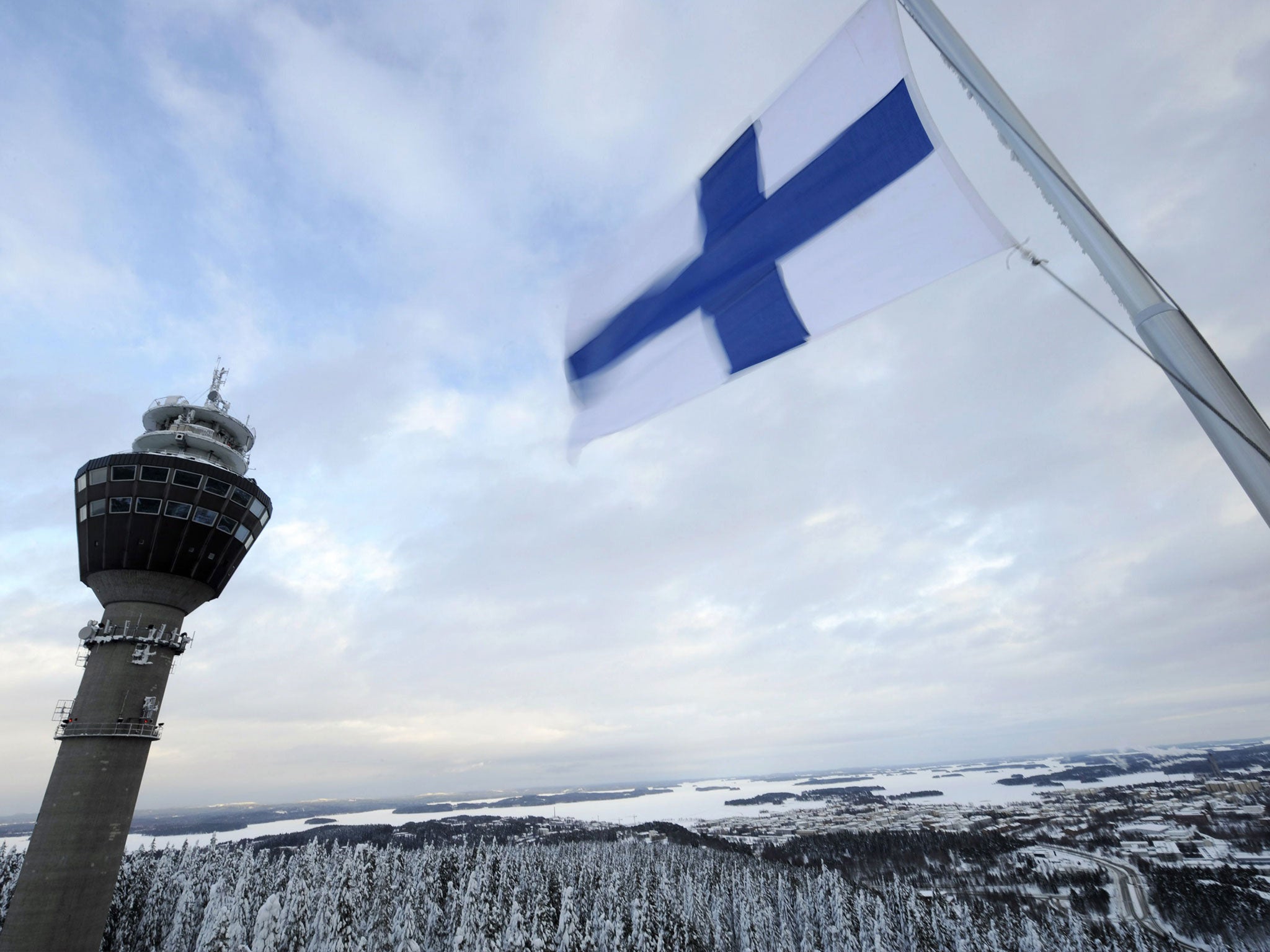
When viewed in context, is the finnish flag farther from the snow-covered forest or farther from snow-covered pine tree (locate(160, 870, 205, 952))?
snow-covered pine tree (locate(160, 870, 205, 952))

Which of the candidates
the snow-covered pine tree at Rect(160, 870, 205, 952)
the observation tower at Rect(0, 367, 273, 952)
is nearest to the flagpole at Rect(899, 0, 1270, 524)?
the observation tower at Rect(0, 367, 273, 952)

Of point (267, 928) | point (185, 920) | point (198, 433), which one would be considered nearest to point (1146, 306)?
point (267, 928)

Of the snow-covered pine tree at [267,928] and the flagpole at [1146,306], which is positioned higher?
the flagpole at [1146,306]

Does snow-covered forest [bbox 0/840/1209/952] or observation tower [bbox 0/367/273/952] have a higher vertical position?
observation tower [bbox 0/367/273/952]

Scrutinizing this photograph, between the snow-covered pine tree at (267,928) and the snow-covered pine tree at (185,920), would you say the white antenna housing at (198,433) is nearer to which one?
the snow-covered pine tree at (267,928)

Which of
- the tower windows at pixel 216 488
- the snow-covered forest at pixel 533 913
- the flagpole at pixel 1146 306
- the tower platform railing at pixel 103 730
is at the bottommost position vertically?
the snow-covered forest at pixel 533 913

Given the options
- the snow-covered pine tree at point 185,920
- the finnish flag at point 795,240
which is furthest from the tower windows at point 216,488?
the finnish flag at point 795,240
